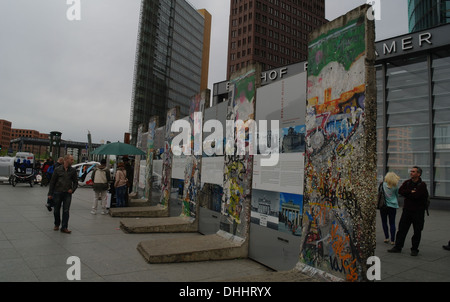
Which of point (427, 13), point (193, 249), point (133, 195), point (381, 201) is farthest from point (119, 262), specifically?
point (427, 13)

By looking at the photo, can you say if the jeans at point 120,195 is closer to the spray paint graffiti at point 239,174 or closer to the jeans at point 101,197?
the jeans at point 101,197

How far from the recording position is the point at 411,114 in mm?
15648

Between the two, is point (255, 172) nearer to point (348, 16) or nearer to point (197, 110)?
point (348, 16)

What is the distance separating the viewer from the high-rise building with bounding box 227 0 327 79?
86.4 m

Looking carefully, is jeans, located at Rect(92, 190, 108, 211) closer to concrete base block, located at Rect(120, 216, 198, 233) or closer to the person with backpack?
the person with backpack

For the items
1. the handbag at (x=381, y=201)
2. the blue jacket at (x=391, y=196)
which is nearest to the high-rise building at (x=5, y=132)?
the handbag at (x=381, y=201)

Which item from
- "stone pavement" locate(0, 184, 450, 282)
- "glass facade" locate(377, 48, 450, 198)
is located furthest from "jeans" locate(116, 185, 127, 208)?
"glass facade" locate(377, 48, 450, 198)

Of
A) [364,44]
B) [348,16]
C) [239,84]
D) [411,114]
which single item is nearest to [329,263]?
[364,44]

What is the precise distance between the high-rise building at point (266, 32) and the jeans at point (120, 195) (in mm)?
75802

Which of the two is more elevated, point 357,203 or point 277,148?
point 277,148

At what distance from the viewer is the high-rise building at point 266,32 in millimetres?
86438

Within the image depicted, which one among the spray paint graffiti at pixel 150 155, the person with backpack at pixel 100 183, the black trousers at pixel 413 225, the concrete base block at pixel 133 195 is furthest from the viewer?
the concrete base block at pixel 133 195

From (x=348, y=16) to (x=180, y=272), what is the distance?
4.31 meters

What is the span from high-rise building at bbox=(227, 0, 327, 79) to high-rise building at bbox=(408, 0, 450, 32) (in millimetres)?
38348
